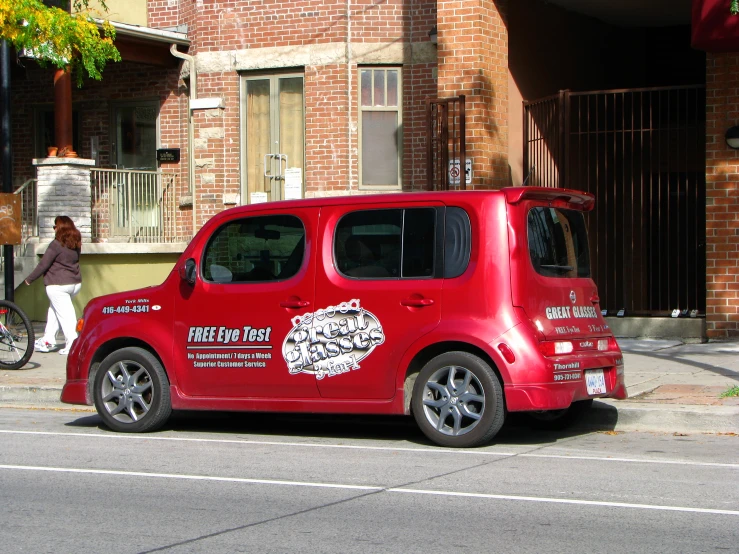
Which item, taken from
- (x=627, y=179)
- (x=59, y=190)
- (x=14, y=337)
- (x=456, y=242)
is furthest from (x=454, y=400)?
(x=59, y=190)

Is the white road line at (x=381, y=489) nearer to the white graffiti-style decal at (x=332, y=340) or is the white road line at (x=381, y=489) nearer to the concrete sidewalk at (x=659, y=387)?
the white graffiti-style decal at (x=332, y=340)

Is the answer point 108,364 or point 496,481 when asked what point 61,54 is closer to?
point 108,364

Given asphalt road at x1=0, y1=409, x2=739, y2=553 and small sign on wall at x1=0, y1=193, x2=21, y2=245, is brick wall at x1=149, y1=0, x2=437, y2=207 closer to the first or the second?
small sign on wall at x1=0, y1=193, x2=21, y2=245

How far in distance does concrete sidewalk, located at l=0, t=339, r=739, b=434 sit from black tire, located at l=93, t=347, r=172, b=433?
183cm

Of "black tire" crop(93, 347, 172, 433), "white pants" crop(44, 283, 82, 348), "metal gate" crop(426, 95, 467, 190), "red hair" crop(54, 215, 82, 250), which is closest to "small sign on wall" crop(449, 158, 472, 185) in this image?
"metal gate" crop(426, 95, 467, 190)

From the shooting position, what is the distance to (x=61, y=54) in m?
13.1

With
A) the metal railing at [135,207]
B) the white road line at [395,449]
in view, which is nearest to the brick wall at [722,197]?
the white road line at [395,449]

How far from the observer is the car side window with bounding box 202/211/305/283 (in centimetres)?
868

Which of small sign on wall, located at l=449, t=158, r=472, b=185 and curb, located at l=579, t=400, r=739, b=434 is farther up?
small sign on wall, located at l=449, t=158, r=472, b=185

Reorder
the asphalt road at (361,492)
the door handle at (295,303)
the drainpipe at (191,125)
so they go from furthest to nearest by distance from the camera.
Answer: the drainpipe at (191,125)
the door handle at (295,303)
the asphalt road at (361,492)

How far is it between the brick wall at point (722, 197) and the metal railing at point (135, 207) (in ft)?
28.9

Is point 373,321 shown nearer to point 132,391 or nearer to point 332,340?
point 332,340

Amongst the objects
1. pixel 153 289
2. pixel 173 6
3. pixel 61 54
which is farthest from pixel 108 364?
pixel 173 6

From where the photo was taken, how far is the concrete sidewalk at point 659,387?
8953mm
